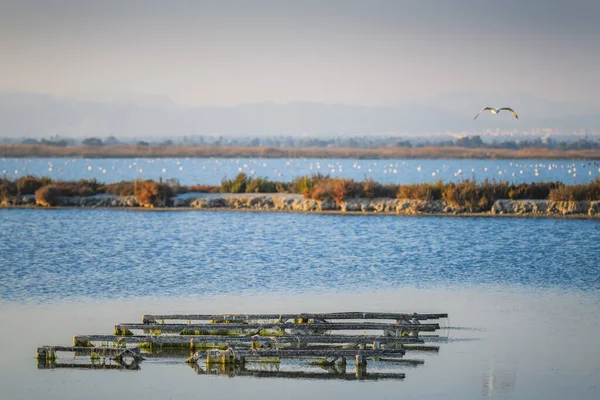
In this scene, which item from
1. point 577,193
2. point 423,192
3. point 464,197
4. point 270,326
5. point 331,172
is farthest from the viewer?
point 331,172

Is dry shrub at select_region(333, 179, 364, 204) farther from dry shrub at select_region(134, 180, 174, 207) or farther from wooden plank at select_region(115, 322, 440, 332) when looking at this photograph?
wooden plank at select_region(115, 322, 440, 332)

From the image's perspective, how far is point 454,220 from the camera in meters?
35.2

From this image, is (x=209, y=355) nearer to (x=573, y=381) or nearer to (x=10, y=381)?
(x=10, y=381)

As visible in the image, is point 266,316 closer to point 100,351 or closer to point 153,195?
point 100,351

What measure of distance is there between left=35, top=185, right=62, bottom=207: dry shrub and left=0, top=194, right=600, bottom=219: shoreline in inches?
9.2

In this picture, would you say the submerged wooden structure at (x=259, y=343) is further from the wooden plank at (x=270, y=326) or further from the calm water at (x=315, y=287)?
the calm water at (x=315, y=287)

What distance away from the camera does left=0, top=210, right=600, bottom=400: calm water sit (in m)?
13.1

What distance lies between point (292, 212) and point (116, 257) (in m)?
13.6

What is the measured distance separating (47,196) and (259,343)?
89.5 ft

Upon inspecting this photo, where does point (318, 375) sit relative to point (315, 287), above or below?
below

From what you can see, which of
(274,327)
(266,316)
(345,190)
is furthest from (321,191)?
(274,327)

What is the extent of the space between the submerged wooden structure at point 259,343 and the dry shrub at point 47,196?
25.1 meters

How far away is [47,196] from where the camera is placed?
1571 inches

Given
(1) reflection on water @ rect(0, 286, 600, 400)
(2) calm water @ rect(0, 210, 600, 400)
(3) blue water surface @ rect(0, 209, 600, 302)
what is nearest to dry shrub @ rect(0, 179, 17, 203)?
(3) blue water surface @ rect(0, 209, 600, 302)
